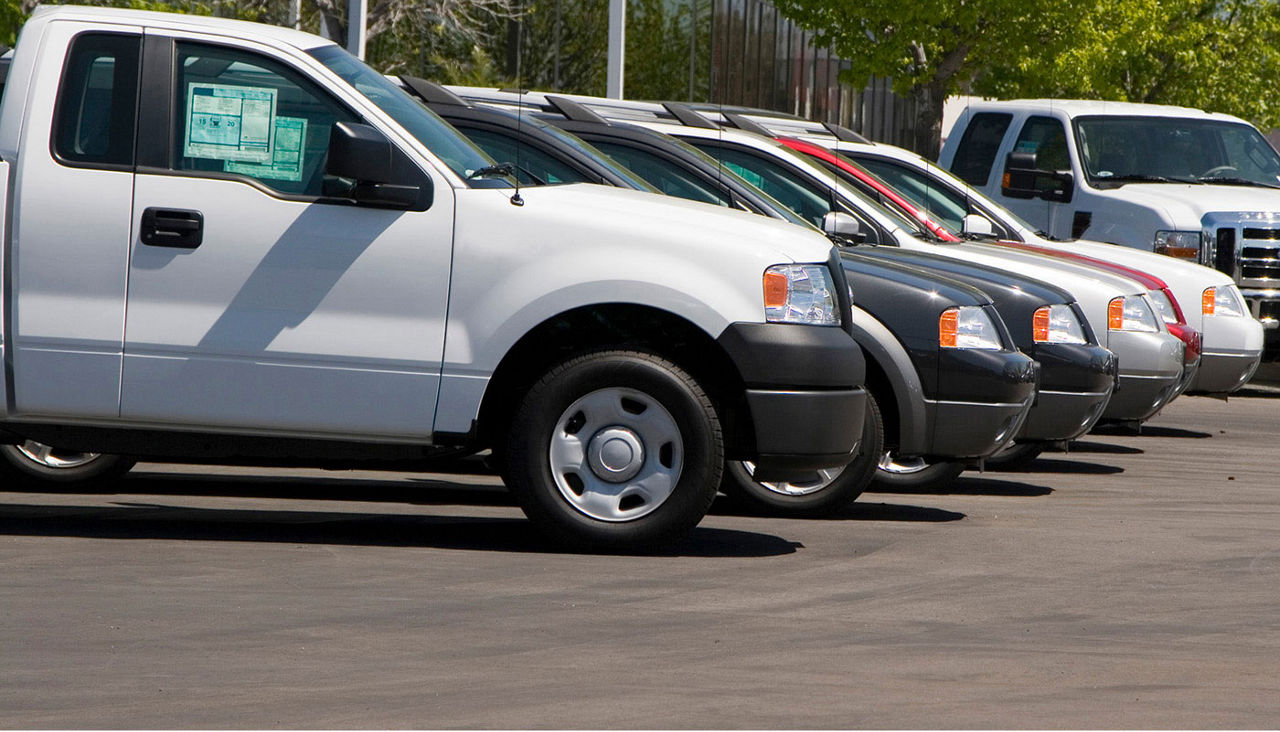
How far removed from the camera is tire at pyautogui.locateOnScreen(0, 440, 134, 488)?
912cm

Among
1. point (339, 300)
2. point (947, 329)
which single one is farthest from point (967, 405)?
point (339, 300)

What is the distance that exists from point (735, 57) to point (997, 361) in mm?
29800

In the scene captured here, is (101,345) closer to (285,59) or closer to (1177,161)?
(285,59)

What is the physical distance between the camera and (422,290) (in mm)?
7316

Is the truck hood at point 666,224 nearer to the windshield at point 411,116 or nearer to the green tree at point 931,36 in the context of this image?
the windshield at point 411,116

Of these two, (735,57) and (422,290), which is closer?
(422,290)

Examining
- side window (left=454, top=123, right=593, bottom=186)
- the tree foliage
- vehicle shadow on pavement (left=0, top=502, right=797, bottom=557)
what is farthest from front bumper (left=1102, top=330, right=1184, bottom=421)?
the tree foliage

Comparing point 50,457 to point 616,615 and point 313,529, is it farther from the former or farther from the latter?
point 616,615

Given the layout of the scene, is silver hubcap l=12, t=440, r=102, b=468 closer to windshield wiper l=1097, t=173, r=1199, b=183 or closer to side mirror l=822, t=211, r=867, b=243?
side mirror l=822, t=211, r=867, b=243

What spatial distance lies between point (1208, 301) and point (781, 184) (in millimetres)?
3509

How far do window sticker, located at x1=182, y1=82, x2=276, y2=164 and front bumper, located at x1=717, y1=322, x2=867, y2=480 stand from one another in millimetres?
1913

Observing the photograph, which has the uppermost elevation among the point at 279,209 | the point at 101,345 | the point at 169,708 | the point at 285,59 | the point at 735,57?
the point at 735,57

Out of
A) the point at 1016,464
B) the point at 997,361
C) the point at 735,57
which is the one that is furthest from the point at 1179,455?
the point at 735,57

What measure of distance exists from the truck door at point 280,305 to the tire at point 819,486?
6.65 ft
